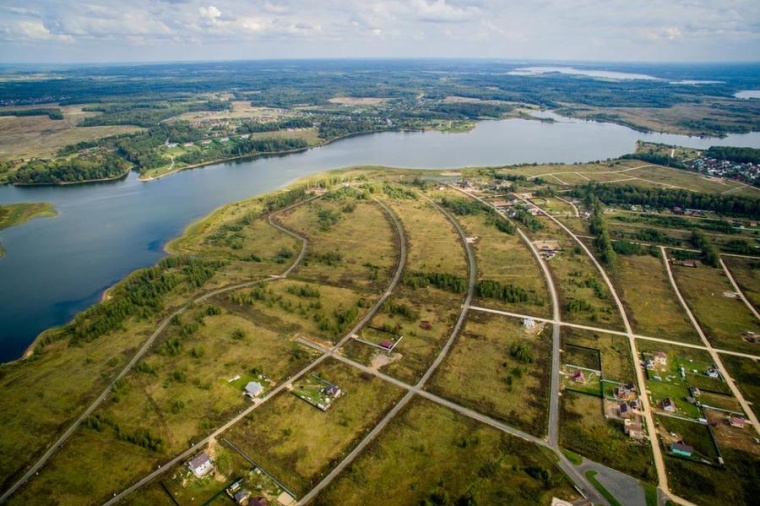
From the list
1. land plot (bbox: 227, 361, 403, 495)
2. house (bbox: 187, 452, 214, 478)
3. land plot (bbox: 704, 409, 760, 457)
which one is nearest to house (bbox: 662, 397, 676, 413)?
land plot (bbox: 704, 409, 760, 457)

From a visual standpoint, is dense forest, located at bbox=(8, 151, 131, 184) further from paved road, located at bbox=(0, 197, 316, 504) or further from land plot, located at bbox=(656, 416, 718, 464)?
land plot, located at bbox=(656, 416, 718, 464)

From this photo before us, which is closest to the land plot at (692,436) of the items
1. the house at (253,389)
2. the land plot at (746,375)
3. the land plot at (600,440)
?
the land plot at (600,440)

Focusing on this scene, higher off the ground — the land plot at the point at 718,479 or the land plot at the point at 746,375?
the land plot at the point at 746,375

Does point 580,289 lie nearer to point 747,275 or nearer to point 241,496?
point 747,275

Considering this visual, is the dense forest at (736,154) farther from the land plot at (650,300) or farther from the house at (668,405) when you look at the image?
the house at (668,405)

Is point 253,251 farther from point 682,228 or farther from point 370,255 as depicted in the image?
point 682,228

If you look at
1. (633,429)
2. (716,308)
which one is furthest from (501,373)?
(716,308)

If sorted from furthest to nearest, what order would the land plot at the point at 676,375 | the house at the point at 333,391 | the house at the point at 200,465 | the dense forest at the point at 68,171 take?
the dense forest at the point at 68,171 → the house at the point at 333,391 → the land plot at the point at 676,375 → the house at the point at 200,465
